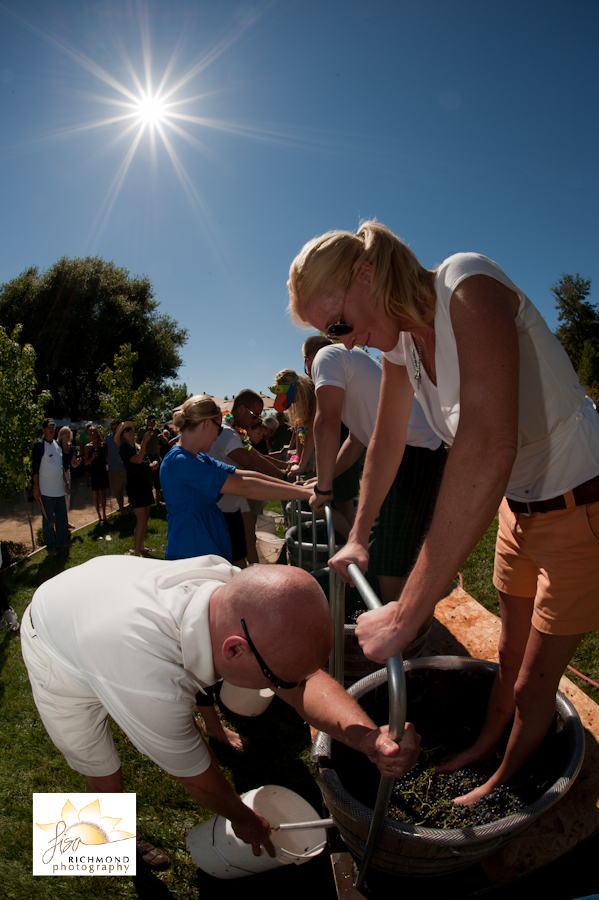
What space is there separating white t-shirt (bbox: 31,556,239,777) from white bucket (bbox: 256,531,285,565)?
402 centimetres

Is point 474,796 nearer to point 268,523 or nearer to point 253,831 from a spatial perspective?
point 253,831

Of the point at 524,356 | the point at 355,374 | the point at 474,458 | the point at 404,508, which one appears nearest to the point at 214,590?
the point at 474,458

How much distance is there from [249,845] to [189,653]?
1.08m

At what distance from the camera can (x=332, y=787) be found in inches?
58.6

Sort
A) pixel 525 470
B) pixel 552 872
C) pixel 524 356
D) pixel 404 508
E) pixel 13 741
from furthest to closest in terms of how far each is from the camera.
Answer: pixel 13 741, pixel 404 508, pixel 552 872, pixel 525 470, pixel 524 356

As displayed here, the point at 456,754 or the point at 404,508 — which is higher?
the point at 404,508

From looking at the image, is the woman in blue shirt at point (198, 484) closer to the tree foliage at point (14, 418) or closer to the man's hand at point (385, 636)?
the man's hand at point (385, 636)

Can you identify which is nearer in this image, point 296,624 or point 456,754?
point 296,624

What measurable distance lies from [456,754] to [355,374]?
2.14m

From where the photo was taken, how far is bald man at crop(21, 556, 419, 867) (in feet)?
4.11

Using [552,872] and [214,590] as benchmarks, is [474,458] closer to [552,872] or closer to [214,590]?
[214,590]

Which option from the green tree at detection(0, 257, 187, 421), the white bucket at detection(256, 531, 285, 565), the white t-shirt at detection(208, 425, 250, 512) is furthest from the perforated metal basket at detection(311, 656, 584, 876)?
the green tree at detection(0, 257, 187, 421)

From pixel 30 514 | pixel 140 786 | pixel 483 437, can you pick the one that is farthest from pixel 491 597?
pixel 30 514

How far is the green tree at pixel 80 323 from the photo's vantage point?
83.3 feet
